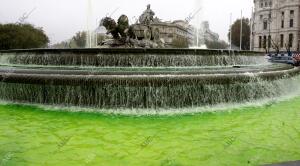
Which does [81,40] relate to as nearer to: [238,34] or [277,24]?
[238,34]

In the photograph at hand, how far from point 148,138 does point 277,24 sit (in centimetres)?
8462

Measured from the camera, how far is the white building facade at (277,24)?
263 feet

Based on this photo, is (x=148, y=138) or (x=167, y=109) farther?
(x=167, y=109)

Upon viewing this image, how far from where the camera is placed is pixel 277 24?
85312 mm

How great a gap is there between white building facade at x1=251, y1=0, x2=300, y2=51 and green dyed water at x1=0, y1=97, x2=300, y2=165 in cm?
7102

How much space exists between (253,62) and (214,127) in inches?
416

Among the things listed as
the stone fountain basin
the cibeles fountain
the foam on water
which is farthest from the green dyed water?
the stone fountain basin

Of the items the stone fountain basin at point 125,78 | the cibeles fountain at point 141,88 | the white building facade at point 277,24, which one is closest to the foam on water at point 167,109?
the cibeles fountain at point 141,88

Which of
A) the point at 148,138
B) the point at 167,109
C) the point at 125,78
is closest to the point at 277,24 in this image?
the point at 167,109

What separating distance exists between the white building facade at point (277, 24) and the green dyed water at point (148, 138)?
233 feet

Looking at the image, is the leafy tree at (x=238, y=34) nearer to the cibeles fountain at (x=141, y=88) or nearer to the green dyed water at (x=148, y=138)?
the cibeles fountain at (x=141, y=88)

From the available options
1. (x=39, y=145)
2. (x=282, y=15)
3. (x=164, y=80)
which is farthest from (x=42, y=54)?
(x=282, y=15)

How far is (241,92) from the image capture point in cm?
1077

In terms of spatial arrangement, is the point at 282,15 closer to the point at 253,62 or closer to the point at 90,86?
the point at 253,62
